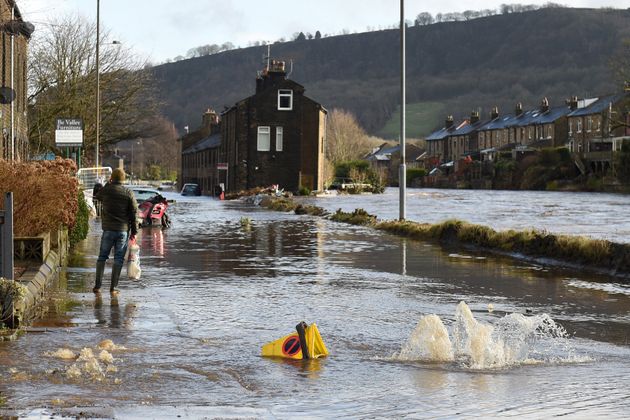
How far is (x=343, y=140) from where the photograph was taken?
15500cm

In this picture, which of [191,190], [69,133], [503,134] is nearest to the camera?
[69,133]

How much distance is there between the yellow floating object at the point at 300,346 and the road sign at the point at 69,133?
30.0 meters

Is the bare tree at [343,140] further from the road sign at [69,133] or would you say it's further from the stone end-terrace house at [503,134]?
the road sign at [69,133]

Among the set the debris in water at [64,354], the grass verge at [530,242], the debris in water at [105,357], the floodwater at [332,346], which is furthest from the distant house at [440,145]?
the debris in water at [105,357]

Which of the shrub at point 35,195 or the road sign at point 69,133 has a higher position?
the road sign at point 69,133

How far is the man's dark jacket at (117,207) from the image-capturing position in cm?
1528

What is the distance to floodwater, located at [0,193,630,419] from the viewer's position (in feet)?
25.6

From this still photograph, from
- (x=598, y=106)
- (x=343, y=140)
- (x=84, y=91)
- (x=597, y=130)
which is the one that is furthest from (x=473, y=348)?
(x=343, y=140)

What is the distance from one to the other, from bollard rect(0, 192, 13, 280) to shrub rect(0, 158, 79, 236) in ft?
20.6

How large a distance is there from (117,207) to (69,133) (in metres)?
24.2

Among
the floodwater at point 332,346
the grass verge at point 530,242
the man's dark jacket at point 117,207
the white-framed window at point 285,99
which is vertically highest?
the white-framed window at point 285,99

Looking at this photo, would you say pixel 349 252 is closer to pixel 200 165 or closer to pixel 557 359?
pixel 557 359

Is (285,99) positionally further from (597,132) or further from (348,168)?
(597,132)

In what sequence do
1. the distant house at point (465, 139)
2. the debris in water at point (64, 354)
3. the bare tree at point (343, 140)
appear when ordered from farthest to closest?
1. the distant house at point (465, 139)
2. the bare tree at point (343, 140)
3. the debris in water at point (64, 354)
